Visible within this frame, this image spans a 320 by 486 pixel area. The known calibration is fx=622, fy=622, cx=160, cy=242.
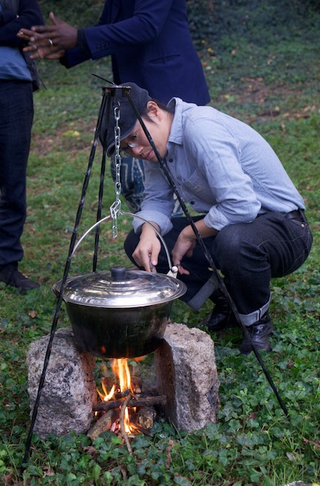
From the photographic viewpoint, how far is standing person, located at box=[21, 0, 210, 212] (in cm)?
388

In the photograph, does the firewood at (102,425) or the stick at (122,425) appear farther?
the firewood at (102,425)

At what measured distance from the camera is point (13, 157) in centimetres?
455

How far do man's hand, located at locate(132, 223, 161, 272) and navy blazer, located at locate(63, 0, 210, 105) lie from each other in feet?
3.78

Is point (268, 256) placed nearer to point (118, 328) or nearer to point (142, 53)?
point (118, 328)

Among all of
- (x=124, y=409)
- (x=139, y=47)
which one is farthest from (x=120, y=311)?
(x=139, y=47)

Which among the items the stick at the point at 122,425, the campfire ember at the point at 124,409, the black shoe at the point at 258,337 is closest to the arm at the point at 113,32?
the black shoe at the point at 258,337

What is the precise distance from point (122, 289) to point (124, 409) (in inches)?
26.6

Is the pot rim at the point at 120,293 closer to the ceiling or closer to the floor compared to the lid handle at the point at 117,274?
closer to the floor

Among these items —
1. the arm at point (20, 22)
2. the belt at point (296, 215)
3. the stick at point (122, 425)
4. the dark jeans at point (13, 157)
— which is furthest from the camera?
the dark jeans at point (13, 157)

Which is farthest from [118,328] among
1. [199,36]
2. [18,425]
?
[199,36]

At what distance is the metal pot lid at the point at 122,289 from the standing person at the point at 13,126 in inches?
76.0

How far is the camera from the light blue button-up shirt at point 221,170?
3078 mm

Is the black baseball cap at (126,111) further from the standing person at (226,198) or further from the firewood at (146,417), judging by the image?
the firewood at (146,417)

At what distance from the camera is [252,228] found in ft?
10.8
